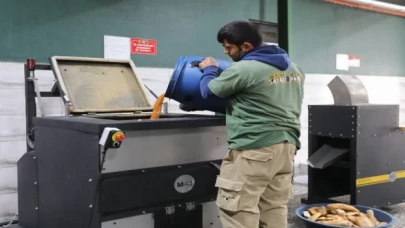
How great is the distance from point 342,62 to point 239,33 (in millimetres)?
3621

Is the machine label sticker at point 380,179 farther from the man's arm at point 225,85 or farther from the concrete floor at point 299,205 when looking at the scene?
the man's arm at point 225,85

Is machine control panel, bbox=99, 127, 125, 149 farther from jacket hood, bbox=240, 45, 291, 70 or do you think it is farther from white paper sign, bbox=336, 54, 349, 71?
white paper sign, bbox=336, 54, 349, 71

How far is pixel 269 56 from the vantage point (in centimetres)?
224

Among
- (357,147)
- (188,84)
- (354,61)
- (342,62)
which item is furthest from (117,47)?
(354,61)

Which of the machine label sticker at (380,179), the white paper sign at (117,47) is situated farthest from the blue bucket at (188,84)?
the machine label sticker at (380,179)

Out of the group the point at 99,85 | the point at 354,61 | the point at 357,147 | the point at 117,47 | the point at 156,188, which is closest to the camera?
the point at 156,188

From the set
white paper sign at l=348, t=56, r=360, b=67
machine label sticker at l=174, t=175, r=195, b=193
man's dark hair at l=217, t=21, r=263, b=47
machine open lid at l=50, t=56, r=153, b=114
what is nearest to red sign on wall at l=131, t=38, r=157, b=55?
machine open lid at l=50, t=56, r=153, b=114

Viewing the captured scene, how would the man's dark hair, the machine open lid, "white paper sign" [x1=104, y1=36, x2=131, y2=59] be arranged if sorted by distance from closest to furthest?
the man's dark hair → the machine open lid → "white paper sign" [x1=104, y1=36, x2=131, y2=59]

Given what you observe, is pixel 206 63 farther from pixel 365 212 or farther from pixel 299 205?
pixel 299 205

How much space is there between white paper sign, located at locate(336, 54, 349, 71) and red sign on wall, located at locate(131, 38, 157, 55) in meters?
2.65

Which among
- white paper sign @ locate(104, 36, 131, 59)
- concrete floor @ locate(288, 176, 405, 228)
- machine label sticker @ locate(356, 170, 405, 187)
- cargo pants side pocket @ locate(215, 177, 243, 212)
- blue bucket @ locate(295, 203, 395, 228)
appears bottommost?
concrete floor @ locate(288, 176, 405, 228)

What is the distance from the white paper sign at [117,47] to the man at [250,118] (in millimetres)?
1423

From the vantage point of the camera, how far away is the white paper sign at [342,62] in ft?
17.9

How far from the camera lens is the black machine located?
3.28 meters
